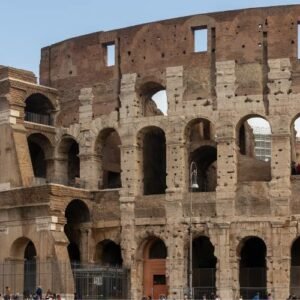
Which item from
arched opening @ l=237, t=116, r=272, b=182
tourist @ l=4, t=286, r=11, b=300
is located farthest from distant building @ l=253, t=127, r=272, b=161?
tourist @ l=4, t=286, r=11, b=300

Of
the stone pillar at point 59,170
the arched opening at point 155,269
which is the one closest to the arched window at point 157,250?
the arched opening at point 155,269

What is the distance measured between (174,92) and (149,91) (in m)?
1.87

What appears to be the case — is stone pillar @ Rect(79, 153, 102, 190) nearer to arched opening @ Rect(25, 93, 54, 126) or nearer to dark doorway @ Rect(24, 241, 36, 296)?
arched opening @ Rect(25, 93, 54, 126)

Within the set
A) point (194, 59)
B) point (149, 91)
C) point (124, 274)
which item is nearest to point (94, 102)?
point (149, 91)

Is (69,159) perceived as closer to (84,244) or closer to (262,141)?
(84,244)

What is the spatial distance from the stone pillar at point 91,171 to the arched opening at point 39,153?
5.97 ft

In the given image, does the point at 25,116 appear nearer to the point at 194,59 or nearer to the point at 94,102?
the point at 94,102

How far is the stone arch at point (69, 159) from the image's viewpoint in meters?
42.0

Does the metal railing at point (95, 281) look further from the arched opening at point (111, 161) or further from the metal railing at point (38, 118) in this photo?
the metal railing at point (38, 118)

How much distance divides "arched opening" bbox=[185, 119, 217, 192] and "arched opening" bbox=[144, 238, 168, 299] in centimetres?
283

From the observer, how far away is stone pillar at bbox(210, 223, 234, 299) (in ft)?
121

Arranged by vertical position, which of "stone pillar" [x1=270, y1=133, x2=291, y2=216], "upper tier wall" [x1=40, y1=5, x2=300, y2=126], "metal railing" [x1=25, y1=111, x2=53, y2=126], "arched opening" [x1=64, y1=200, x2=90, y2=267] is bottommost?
"arched opening" [x1=64, y1=200, x2=90, y2=267]

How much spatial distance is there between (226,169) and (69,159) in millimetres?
8602

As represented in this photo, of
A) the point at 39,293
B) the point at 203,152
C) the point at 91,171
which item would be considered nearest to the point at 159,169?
the point at 203,152
